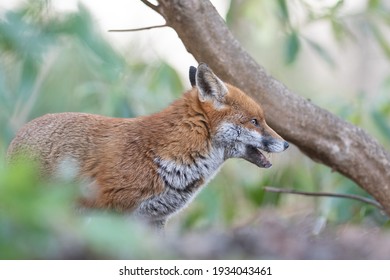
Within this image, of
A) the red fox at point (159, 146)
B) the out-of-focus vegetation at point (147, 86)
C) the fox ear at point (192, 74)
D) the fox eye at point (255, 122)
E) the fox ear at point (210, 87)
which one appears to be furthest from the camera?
the out-of-focus vegetation at point (147, 86)

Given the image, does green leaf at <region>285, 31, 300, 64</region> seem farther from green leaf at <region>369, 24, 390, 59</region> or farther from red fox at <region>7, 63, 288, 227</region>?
red fox at <region>7, 63, 288, 227</region>

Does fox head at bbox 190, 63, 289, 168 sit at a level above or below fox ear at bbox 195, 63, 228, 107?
below

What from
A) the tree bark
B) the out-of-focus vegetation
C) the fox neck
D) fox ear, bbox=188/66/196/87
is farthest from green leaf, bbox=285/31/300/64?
the fox neck

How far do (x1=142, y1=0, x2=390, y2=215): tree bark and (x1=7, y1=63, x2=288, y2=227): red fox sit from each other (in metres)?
0.24

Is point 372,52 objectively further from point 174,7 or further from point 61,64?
point 174,7

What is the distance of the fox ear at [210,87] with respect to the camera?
4969mm

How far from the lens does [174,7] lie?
515 cm

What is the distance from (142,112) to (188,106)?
3177 mm

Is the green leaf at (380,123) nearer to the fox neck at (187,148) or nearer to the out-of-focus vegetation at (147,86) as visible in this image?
the out-of-focus vegetation at (147,86)

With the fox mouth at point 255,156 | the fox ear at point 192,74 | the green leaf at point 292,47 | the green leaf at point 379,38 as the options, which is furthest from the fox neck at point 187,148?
the green leaf at point 379,38

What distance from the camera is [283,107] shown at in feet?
17.9

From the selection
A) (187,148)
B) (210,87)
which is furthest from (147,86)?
(187,148)

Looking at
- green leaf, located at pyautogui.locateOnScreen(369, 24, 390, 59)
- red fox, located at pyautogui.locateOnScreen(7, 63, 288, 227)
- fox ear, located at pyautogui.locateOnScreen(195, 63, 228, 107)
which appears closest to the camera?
red fox, located at pyautogui.locateOnScreen(7, 63, 288, 227)

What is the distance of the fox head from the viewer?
5066mm
